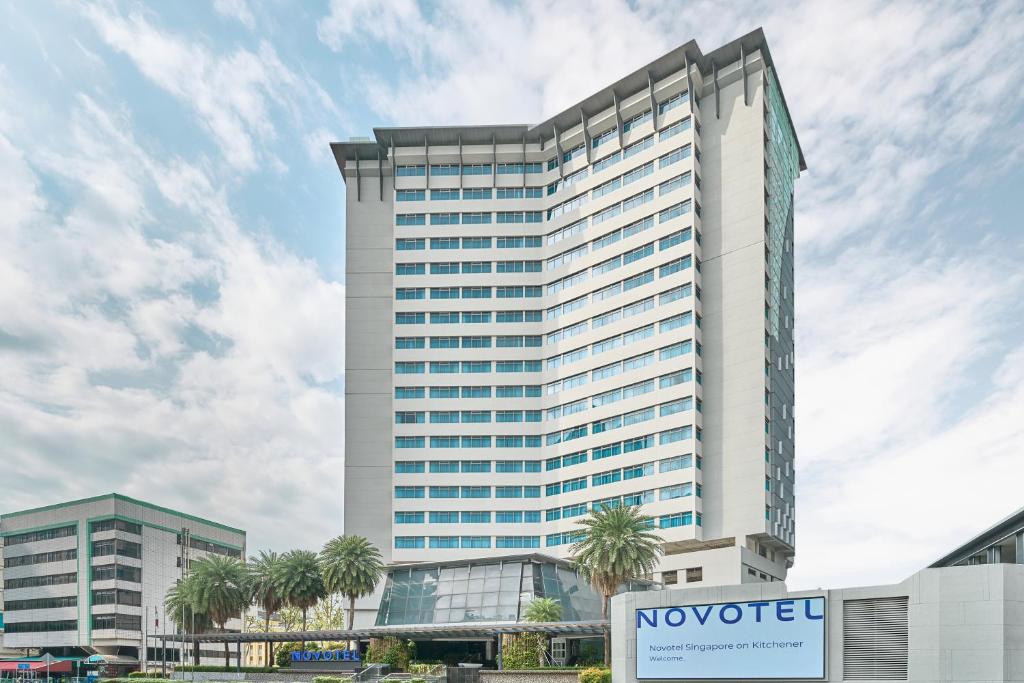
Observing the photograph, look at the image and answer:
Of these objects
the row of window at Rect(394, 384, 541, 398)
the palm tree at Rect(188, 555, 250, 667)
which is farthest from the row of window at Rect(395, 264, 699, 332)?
the palm tree at Rect(188, 555, 250, 667)

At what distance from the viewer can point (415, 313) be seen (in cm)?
13200

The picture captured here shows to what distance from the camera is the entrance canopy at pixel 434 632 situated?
7738 cm

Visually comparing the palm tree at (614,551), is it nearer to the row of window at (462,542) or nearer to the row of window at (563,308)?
the row of window at (563,308)

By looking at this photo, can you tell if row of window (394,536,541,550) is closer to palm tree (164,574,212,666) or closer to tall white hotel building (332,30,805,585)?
tall white hotel building (332,30,805,585)

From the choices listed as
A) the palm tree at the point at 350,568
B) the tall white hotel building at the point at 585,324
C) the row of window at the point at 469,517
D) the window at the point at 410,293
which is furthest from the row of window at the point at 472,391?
the palm tree at the point at 350,568

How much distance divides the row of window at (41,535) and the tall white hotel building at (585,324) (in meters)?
50.3

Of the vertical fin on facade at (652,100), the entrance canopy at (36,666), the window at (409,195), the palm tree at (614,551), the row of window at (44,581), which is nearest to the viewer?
the palm tree at (614,551)

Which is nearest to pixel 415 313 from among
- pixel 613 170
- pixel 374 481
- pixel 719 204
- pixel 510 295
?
pixel 510 295

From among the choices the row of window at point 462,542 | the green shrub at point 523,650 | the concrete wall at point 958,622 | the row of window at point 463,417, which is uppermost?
the row of window at point 463,417

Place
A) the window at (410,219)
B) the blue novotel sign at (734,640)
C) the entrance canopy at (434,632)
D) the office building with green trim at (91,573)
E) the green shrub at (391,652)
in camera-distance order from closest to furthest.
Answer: the blue novotel sign at (734,640), the entrance canopy at (434,632), the green shrub at (391,652), the window at (410,219), the office building with green trim at (91,573)

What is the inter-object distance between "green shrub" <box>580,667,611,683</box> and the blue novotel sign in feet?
82.0

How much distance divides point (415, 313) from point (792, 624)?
316 feet

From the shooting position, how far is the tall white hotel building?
10919 centimetres

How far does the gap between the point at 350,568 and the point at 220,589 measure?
56.8ft
